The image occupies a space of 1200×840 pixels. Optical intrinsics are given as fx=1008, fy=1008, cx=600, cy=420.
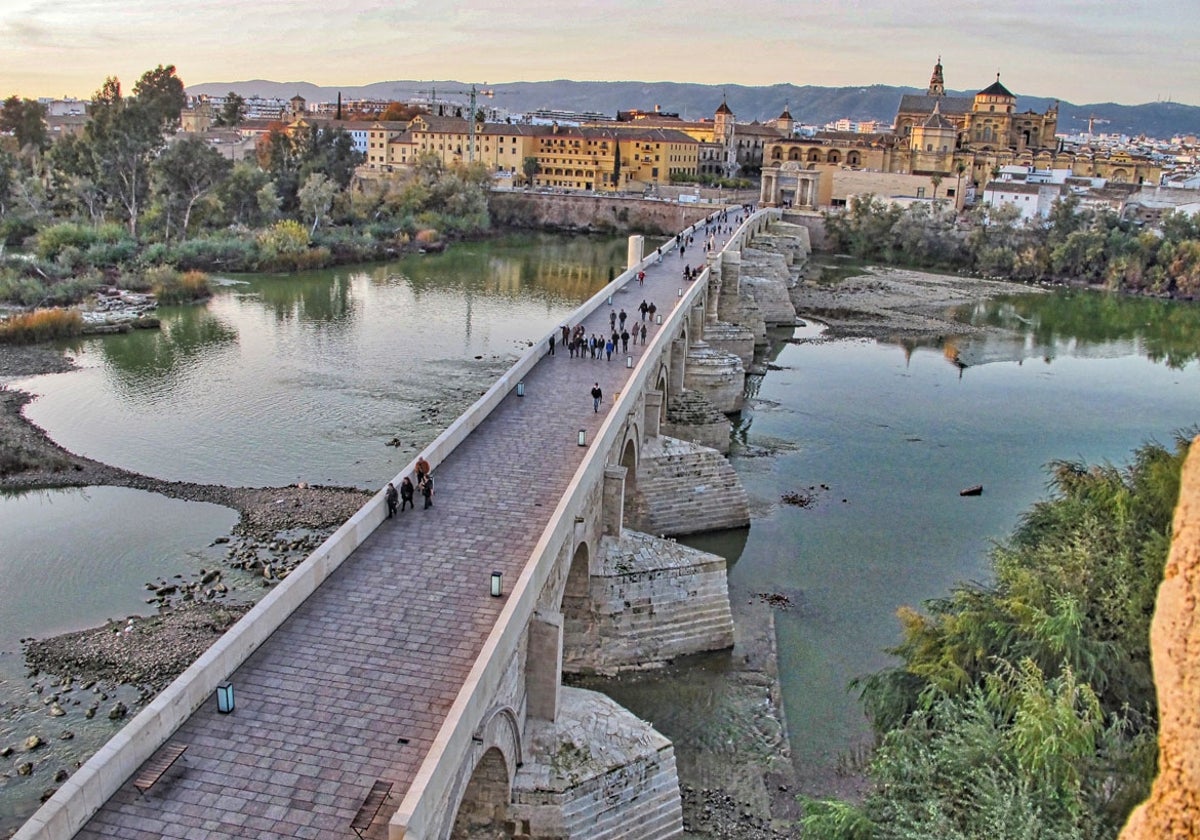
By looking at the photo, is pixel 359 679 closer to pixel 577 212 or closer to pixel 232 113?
pixel 577 212

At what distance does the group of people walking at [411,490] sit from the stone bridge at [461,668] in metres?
0.18

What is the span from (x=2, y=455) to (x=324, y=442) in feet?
20.6

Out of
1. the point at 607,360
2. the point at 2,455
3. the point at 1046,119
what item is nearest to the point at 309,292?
the point at 2,455

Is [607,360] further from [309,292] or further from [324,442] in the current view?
[309,292]

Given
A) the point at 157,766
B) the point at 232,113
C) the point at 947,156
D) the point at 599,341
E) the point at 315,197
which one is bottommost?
the point at 157,766

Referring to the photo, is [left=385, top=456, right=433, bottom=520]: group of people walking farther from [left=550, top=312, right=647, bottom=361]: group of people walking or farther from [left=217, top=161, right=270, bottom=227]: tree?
[left=217, top=161, right=270, bottom=227]: tree

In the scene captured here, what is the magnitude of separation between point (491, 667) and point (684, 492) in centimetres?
1045

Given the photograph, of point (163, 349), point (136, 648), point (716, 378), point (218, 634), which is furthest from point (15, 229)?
point (218, 634)

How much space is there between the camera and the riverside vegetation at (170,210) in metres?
41.0

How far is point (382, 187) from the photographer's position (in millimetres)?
62125

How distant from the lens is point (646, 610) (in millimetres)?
14078

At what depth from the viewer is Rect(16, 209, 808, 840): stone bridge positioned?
24.1ft

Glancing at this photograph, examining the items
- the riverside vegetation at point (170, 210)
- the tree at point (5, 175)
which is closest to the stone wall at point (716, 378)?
the riverside vegetation at point (170, 210)

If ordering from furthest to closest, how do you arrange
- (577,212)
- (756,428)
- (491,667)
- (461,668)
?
(577,212) < (756,428) < (461,668) < (491,667)
